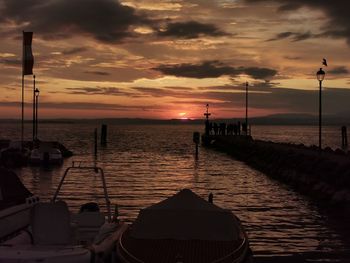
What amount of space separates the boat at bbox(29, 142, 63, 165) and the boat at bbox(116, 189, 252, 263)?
3498 cm

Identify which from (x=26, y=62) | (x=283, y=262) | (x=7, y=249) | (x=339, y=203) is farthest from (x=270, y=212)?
(x=26, y=62)

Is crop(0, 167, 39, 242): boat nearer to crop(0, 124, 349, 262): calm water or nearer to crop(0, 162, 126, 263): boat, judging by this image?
crop(0, 162, 126, 263): boat

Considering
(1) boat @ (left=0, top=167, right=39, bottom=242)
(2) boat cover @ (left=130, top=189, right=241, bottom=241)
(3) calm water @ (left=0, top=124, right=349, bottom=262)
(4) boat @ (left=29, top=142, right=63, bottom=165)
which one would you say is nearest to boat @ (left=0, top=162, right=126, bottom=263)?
(2) boat cover @ (left=130, top=189, right=241, bottom=241)

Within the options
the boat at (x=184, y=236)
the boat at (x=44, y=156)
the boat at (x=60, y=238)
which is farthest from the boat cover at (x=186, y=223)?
the boat at (x=44, y=156)

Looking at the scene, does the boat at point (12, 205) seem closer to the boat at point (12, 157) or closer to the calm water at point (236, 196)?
the calm water at point (236, 196)

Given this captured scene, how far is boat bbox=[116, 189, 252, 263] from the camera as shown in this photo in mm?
10055

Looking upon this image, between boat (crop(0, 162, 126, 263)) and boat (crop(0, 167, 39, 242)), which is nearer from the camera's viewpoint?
boat (crop(0, 162, 126, 263))

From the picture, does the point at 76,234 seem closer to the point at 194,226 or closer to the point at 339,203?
the point at 194,226

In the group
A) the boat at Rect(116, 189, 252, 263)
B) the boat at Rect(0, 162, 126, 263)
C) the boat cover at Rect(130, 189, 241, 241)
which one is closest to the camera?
the boat at Rect(0, 162, 126, 263)

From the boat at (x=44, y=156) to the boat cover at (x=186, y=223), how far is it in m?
35.2

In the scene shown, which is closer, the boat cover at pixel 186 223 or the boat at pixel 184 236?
the boat at pixel 184 236

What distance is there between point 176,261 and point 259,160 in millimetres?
39288

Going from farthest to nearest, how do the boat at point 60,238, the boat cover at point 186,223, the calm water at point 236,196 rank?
the calm water at point 236,196 < the boat cover at point 186,223 < the boat at point 60,238

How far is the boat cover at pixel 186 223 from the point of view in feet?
36.1
